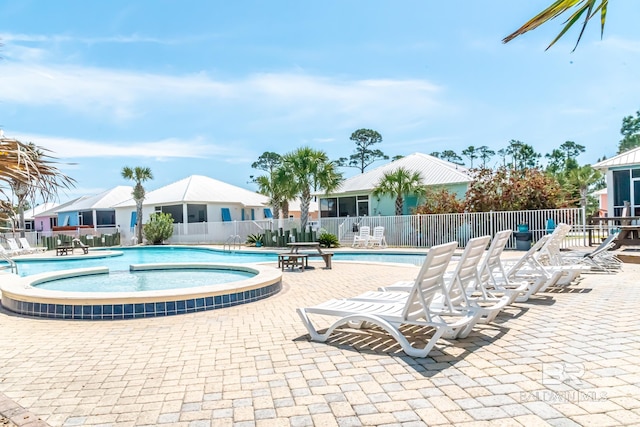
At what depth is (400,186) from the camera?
74.2 ft

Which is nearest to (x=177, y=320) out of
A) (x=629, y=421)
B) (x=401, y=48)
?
(x=629, y=421)

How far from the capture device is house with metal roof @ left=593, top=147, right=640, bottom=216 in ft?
61.6

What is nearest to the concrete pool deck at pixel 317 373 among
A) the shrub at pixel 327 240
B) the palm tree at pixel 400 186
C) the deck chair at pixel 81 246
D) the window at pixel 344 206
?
the shrub at pixel 327 240

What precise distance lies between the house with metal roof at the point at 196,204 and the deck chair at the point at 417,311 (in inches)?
1060

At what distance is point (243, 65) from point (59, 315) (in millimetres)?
12719

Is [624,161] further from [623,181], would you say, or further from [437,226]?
[437,226]

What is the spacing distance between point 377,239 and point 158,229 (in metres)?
15.5

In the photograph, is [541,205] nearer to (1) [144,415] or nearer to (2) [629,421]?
(2) [629,421]

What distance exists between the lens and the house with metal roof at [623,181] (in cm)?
1878

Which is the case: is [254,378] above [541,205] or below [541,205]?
below

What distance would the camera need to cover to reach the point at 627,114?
64.1 m

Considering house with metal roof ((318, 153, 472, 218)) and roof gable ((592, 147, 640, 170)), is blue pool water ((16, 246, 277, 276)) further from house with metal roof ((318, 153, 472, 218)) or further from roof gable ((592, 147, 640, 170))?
roof gable ((592, 147, 640, 170))

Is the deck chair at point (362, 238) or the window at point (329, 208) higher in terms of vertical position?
the window at point (329, 208)
